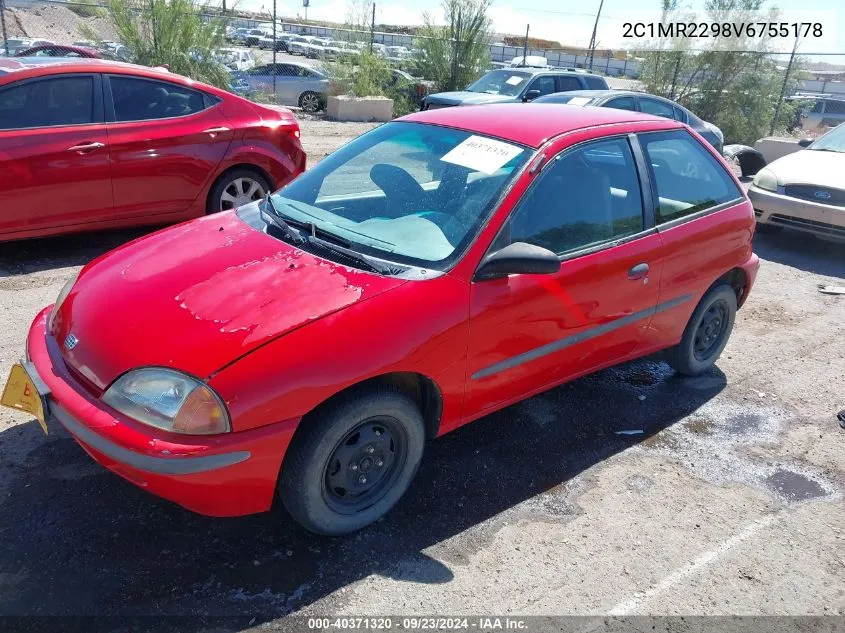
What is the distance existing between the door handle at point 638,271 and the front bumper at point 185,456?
2.08m

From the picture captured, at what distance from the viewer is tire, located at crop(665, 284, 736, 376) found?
15.3ft

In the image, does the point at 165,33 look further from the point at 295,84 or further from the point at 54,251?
the point at 54,251

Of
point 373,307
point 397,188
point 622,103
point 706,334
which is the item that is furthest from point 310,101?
point 373,307

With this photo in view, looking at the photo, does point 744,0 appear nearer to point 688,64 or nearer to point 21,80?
point 688,64

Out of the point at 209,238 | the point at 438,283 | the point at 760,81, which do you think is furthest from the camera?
the point at 760,81

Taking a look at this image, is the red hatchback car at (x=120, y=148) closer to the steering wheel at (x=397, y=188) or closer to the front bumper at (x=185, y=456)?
Result: the steering wheel at (x=397, y=188)

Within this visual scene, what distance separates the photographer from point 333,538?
3.10m

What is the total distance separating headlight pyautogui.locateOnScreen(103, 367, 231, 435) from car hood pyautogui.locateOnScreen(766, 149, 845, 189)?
7667 millimetres

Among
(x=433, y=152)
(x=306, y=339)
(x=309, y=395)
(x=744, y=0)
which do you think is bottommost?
(x=309, y=395)

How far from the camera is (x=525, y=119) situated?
3.91 m

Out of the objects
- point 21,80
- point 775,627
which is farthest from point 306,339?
point 21,80

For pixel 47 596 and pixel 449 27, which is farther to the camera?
pixel 449 27

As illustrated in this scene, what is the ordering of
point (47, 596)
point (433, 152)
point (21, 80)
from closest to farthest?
point (47, 596) < point (433, 152) < point (21, 80)

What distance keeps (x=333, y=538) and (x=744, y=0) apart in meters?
20.7
